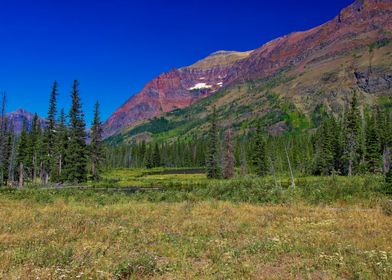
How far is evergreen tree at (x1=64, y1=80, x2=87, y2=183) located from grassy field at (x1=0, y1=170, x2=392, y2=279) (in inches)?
1515

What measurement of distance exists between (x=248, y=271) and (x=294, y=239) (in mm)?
4617

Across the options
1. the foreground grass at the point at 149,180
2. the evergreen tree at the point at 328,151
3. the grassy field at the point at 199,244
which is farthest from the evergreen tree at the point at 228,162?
the grassy field at the point at 199,244

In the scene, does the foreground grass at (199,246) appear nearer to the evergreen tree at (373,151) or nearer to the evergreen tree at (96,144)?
the evergreen tree at (96,144)

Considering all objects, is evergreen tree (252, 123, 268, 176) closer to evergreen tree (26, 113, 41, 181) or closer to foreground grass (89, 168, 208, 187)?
foreground grass (89, 168, 208, 187)

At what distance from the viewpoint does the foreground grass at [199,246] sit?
8.98 meters

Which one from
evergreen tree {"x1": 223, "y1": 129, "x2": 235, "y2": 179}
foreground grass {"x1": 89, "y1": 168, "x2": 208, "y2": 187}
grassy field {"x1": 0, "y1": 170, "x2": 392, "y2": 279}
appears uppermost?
evergreen tree {"x1": 223, "y1": 129, "x2": 235, "y2": 179}

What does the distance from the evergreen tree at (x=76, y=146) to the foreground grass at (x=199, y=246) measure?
130 feet

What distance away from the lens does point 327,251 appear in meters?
11.2

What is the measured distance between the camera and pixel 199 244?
12492mm

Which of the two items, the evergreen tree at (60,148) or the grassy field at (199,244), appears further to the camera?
the evergreen tree at (60,148)

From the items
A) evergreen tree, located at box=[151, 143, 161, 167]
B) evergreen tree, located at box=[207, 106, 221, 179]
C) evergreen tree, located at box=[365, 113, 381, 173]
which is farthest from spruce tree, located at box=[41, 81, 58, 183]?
evergreen tree, located at box=[151, 143, 161, 167]

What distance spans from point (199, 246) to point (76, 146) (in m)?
50.6

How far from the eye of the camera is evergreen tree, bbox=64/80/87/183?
190 feet

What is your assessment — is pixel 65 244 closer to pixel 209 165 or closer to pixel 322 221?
pixel 322 221
